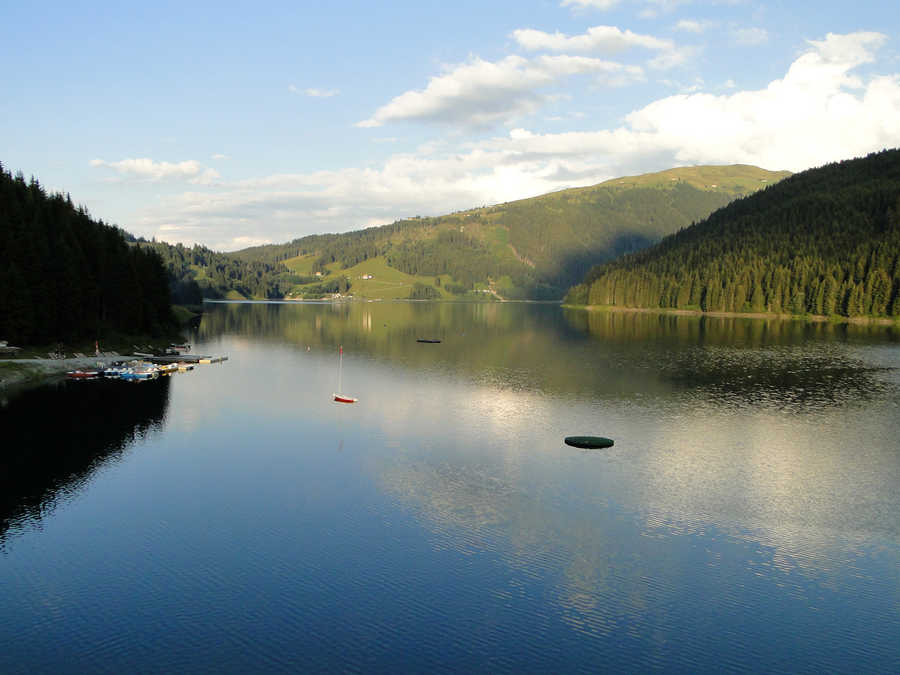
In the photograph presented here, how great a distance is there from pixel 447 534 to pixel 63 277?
332 ft

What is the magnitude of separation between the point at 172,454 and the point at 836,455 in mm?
66278

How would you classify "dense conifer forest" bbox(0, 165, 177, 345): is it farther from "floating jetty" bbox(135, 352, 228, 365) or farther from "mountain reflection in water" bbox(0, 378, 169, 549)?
"mountain reflection in water" bbox(0, 378, 169, 549)

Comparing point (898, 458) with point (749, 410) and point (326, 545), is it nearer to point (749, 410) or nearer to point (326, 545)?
point (749, 410)

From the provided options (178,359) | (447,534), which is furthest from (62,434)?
(178,359)

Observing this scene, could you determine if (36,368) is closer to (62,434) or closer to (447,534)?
(62,434)

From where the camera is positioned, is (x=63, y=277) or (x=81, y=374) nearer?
(x=81, y=374)

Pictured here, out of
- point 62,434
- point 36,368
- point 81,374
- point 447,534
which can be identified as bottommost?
point 447,534

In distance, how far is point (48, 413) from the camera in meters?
74.0

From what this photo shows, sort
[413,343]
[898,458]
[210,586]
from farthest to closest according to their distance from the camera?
[413,343] < [898,458] < [210,586]

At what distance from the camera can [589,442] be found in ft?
204

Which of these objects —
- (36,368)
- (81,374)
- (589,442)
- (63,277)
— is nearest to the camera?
(589,442)

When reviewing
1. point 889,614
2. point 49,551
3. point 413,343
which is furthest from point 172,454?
point 413,343

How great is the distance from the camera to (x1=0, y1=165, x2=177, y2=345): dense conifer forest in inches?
3957

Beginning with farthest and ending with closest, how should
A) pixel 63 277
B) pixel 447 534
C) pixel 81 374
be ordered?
pixel 63 277 < pixel 81 374 < pixel 447 534
